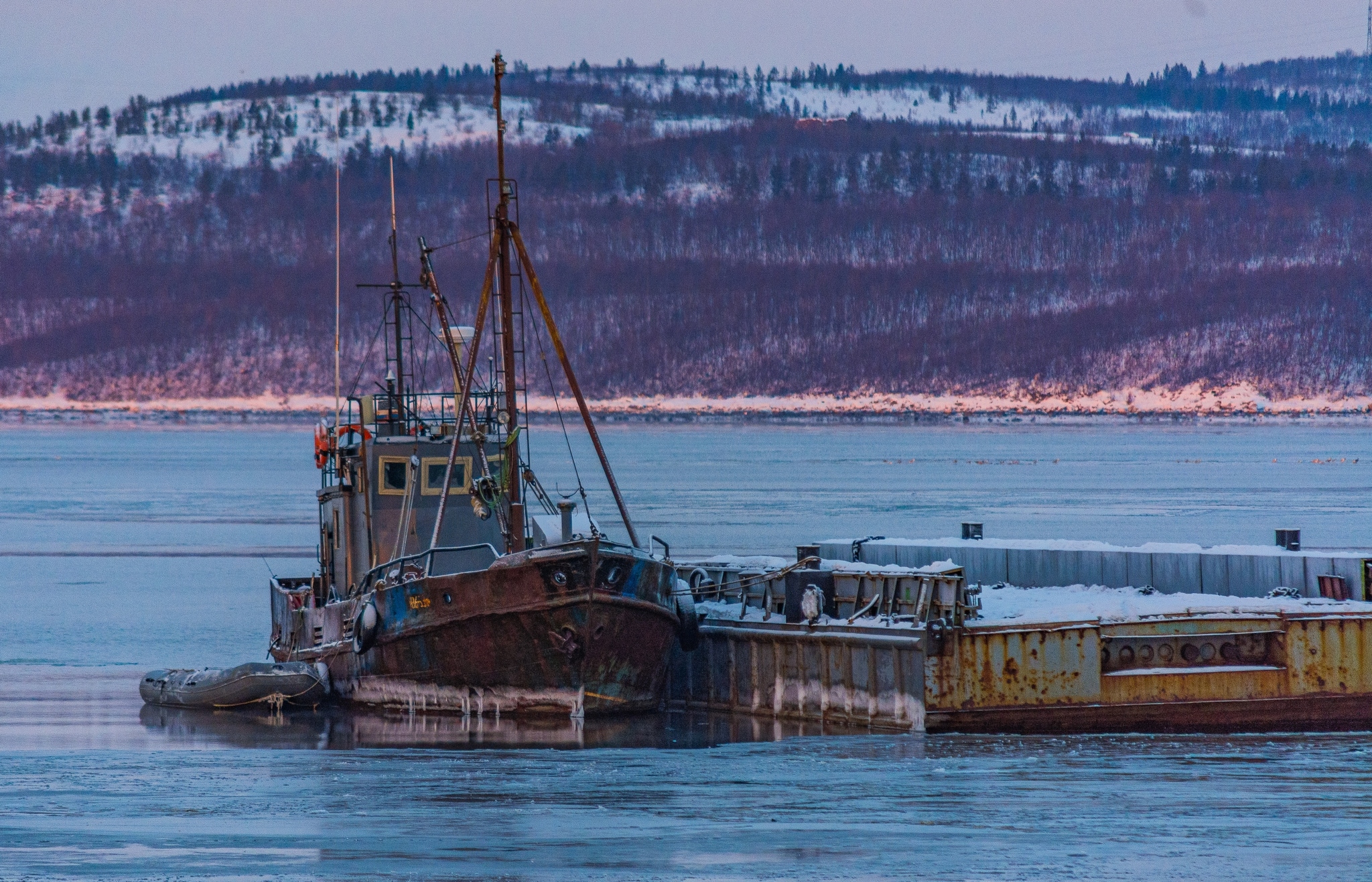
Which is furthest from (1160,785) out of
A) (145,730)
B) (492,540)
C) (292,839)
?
(145,730)

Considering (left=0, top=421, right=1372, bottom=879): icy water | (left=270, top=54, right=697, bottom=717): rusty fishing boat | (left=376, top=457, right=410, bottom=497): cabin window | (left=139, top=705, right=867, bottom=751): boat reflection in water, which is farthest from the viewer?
(left=376, top=457, right=410, bottom=497): cabin window

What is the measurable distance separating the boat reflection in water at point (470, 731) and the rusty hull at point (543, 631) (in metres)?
0.29

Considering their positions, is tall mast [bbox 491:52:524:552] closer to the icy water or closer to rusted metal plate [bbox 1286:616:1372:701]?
the icy water

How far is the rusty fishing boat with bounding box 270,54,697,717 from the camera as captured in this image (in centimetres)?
2356

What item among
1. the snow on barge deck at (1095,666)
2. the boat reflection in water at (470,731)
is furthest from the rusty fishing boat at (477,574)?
the snow on barge deck at (1095,666)

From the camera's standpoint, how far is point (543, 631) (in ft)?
77.6

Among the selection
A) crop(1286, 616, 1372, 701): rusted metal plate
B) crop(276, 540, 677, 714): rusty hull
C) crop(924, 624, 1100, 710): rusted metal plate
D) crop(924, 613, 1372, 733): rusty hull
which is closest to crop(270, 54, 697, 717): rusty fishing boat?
crop(276, 540, 677, 714): rusty hull

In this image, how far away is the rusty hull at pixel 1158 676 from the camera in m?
21.1

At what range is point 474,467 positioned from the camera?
2675 centimetres

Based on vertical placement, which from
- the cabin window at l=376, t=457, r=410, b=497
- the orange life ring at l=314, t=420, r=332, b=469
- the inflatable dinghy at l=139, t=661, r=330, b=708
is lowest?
the inflatable dinghy at l=139, t=661, r=330, b=708

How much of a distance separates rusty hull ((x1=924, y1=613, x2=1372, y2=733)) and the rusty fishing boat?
4601 mm

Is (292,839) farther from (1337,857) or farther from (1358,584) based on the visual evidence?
(1358,584)

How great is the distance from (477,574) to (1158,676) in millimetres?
8752

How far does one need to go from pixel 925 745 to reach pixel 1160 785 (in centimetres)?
315
